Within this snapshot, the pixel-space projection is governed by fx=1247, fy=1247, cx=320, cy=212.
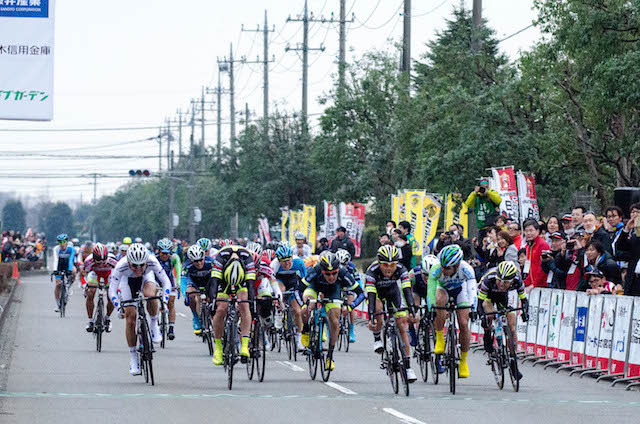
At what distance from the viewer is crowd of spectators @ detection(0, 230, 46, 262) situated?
59850mm

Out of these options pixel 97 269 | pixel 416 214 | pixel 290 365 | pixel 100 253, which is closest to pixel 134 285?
pixel 290 365

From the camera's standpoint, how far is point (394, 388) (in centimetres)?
1471

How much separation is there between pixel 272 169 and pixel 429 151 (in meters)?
31.7

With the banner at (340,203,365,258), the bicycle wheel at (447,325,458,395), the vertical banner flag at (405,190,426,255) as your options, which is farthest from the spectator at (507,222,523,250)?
the banner at (340,203,365,258)

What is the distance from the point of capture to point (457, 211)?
34406 mm

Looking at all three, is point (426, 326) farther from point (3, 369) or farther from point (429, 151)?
point (429, 151)

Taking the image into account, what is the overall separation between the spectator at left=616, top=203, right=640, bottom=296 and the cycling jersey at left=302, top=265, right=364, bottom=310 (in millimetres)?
3847

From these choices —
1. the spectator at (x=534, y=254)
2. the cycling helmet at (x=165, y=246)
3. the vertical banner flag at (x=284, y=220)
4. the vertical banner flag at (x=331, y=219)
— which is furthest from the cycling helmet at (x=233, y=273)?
the vertical banner flag at (x=284, y=220)

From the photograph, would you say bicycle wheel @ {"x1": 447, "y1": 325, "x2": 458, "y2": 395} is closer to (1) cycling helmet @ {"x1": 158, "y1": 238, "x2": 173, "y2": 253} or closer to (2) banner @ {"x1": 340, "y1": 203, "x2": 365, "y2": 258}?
(1) cycling helmet @ {"x1": 158, "y1": 238, "x2": 173, "y2": 253}

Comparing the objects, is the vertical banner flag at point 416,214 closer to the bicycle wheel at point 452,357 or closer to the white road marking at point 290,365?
the white road marking at point 290,365

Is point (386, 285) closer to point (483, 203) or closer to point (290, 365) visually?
point (290, 365)

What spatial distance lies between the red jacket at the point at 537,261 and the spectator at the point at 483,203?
185 inches

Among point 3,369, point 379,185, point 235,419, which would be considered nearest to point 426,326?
point 235,419

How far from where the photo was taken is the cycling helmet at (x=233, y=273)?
52.3 feet
